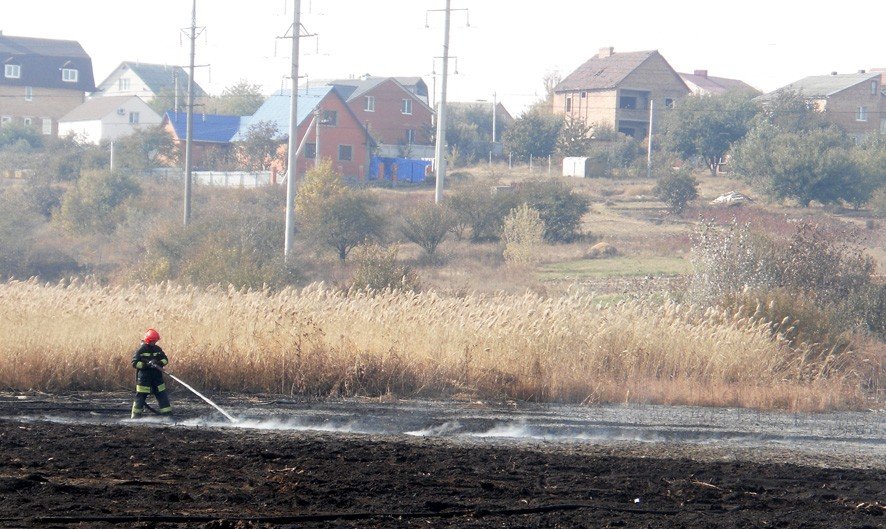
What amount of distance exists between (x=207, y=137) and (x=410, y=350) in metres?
63.6

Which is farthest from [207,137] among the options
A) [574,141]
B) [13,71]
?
[13,71]

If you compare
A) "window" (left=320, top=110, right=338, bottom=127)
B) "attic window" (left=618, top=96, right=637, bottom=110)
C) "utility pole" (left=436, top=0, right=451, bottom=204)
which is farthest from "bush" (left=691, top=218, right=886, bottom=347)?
"attic window" (left=618, top=96, right=637, bottom=110)

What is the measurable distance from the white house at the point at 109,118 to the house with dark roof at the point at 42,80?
180 inches

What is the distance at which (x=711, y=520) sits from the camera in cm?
788

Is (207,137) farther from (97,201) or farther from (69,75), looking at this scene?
(69,75)

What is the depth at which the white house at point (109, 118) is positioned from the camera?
9125cm

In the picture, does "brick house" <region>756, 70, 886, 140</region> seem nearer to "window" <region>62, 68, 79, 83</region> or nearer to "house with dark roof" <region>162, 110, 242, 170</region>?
"house with dark roof" <region>162, 110, 242, 170</region>

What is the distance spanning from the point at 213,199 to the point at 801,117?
47.2 metres

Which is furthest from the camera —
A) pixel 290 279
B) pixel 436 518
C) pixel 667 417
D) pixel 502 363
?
pixel 290 279

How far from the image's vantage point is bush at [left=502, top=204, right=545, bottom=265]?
4153 centimetres

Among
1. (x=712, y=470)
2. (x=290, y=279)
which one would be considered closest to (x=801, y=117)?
Answer: (x=290, y=279)

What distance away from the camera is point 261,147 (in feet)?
227

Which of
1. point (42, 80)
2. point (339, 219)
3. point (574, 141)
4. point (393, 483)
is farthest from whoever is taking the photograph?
point (42, 80)

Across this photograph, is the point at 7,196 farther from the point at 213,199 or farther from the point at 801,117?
the point at 801,117
